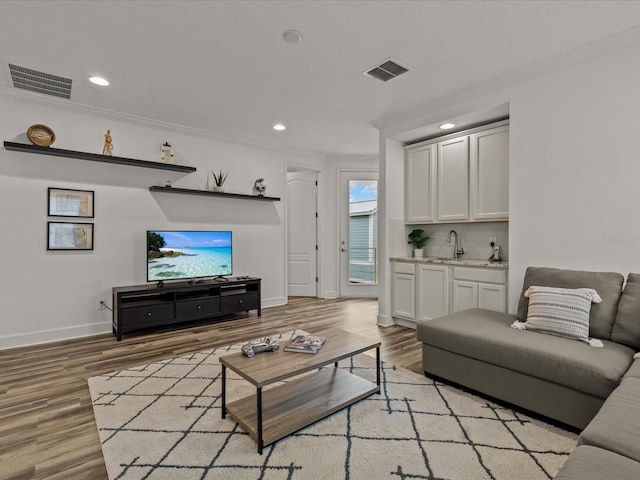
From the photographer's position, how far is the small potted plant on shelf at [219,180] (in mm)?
4688

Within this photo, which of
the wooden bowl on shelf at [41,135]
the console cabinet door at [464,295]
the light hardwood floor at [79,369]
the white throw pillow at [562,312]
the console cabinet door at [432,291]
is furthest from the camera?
the console cabinet door at [432,291]

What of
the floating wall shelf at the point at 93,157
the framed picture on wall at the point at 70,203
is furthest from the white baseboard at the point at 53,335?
the floating wall shelf at the point at 93,157

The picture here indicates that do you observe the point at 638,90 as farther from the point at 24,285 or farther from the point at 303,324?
the point at 24,285

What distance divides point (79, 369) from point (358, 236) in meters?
4.70

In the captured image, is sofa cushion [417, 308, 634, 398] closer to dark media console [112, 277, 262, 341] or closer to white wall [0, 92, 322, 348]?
dark media console [112, 277, 262, 341]

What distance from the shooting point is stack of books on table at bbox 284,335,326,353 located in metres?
2.12

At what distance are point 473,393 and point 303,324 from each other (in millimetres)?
2336

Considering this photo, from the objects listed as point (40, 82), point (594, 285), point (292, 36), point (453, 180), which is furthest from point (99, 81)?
point (594, 285)

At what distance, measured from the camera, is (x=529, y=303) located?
2.54 m

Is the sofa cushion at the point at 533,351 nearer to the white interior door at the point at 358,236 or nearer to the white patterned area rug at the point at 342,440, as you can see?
the white patterned area rug at the point at 342,440

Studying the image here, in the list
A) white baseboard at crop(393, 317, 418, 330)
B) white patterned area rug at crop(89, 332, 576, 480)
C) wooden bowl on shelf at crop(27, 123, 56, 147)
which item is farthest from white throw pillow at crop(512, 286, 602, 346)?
wooden bowl on shelf at crop(27, 123, 56, 147)

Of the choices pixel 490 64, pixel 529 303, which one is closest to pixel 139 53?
pixel 490 64

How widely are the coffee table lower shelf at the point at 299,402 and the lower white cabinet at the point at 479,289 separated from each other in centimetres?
170

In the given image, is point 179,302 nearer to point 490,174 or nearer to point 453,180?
point 453,180
